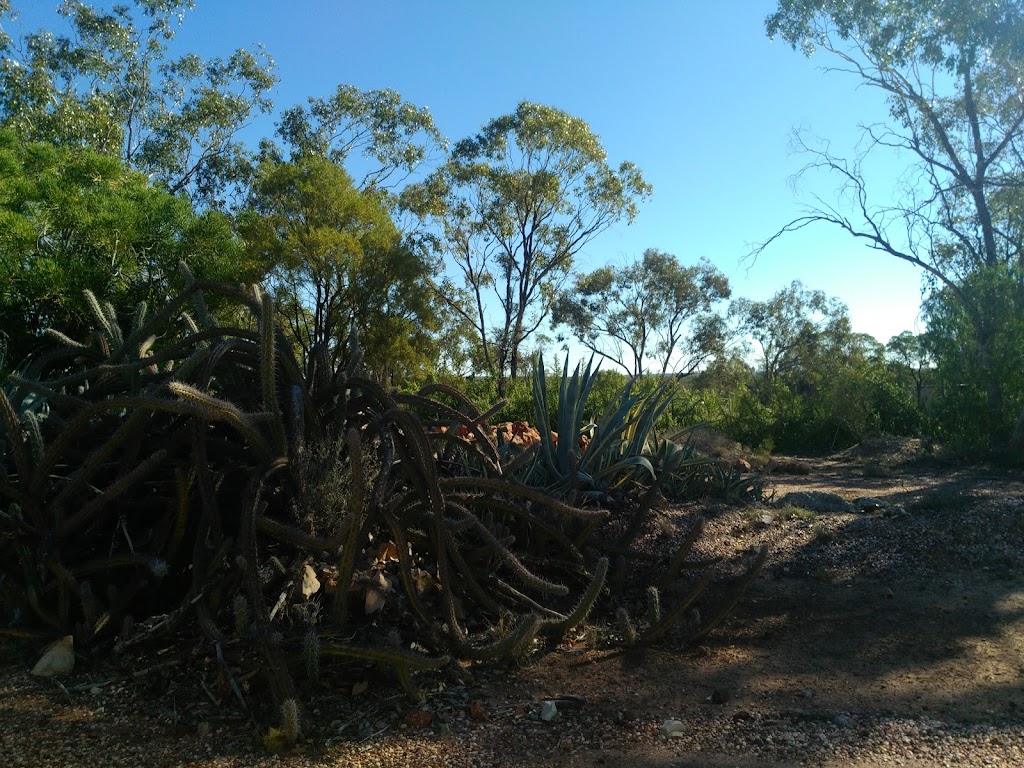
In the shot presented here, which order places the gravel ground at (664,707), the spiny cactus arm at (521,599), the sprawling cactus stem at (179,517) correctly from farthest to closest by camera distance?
the spiny cactus arm at (521,599)
the sprawling cactus stem at (179,517)
the gravel ground at (664,707)

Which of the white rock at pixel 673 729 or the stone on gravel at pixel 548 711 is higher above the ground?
the stone on gravel at pixel 548 711

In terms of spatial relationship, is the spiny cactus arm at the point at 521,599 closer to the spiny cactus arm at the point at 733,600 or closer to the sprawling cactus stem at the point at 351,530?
the spiny cactus arm at the point at 733,600

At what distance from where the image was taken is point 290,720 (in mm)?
2326

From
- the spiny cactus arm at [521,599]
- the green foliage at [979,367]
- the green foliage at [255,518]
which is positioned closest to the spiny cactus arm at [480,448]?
the green foliage at [255,518]

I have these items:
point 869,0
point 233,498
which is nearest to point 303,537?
point 233,498

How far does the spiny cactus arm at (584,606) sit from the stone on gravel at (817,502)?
3.41 metres

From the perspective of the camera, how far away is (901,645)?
136 inches

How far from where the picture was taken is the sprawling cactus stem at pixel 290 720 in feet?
7.61

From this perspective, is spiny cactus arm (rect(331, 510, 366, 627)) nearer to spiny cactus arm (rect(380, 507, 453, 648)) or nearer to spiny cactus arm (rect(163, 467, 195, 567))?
spiny cactus arm (rect(380, 507, 453, 648))

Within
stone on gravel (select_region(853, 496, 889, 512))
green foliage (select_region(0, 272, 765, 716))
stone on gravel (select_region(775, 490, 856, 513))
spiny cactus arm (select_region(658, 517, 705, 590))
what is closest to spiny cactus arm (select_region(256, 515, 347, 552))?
green foliage (select_region(0, 272, 765, 716))

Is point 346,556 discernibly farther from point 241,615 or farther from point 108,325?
point 108,325

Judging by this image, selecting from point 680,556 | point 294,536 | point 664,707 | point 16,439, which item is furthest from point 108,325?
point 664,707

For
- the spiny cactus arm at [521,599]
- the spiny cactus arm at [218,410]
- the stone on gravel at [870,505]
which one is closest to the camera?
the spiny cactus arm at [218,410]

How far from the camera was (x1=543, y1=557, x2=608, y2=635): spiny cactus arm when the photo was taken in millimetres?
3033
